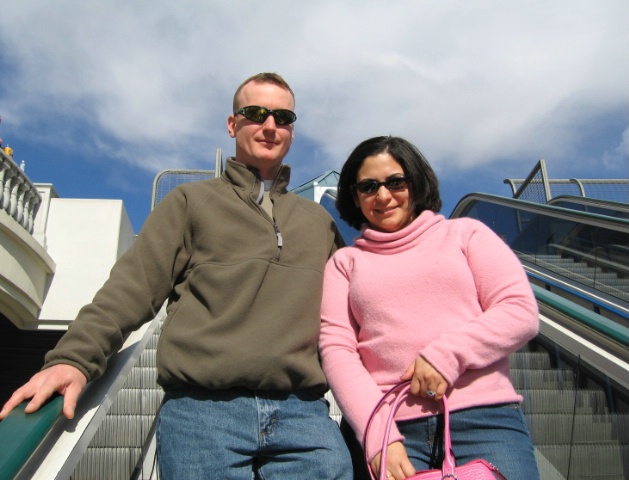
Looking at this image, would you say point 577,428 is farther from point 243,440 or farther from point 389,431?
point 243,440

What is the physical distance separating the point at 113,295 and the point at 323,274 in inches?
28.2

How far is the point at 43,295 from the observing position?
895 centimetres

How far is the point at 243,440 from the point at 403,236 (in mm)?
870

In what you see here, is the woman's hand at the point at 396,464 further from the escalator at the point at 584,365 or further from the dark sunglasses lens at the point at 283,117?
the escalator at the point at 584,365

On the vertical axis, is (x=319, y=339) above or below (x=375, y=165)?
below

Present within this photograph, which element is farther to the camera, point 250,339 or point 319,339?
point 319,339

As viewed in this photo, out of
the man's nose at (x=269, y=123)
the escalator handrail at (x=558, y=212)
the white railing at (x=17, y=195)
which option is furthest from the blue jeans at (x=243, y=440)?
the white railing at (x=17, y=195)

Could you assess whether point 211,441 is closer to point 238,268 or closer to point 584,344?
point 238,268

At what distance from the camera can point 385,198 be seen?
1920mm

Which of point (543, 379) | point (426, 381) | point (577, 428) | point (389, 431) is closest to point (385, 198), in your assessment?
point (426, 381)

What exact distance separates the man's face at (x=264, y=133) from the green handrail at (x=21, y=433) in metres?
1.12

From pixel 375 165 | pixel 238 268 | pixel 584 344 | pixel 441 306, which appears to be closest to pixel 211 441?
pixel 238 268

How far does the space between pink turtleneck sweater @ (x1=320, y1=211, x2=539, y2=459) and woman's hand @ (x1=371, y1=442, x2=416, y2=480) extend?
0.03 meters

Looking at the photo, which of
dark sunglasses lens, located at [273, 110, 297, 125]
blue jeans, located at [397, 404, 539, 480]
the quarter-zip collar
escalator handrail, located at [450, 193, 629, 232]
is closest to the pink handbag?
blue jeans, located at [397, 404, 539, 480]
